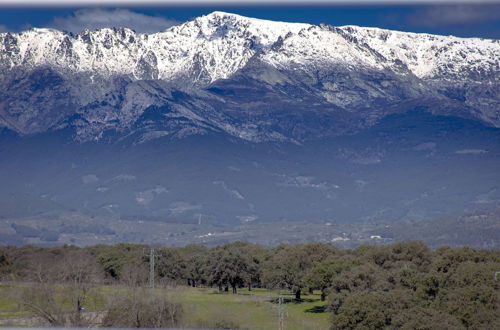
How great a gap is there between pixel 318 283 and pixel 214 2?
298 ft

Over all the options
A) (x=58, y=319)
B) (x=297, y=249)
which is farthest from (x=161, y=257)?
(x=58, y=319)

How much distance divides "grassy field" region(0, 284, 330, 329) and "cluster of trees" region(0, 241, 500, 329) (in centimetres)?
196

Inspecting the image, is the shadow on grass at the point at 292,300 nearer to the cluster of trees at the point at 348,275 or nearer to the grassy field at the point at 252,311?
the grassy field at the point at 252,311

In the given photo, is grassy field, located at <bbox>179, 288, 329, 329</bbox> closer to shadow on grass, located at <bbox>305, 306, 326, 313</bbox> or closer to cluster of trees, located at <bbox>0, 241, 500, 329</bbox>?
shadow on grass, located at <bbox>305, 306, 326, 313</bbox>

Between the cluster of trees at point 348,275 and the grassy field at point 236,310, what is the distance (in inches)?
77.0

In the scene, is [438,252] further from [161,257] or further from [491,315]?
[491,315]

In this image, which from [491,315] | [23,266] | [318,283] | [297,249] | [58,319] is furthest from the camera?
[297,249]

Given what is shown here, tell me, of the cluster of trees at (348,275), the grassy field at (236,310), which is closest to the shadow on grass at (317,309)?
Result: the grassy field at (236,310)

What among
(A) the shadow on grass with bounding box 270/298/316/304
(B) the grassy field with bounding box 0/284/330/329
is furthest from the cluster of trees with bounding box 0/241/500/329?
(B) the grassy field with bounding box 0/284/330/329

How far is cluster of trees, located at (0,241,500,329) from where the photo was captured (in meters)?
59.6

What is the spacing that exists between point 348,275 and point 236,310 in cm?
1169

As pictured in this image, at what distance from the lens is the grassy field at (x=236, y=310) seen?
201 feet

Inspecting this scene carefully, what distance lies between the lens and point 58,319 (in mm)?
39281

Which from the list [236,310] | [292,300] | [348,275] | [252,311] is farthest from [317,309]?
[236,310]
